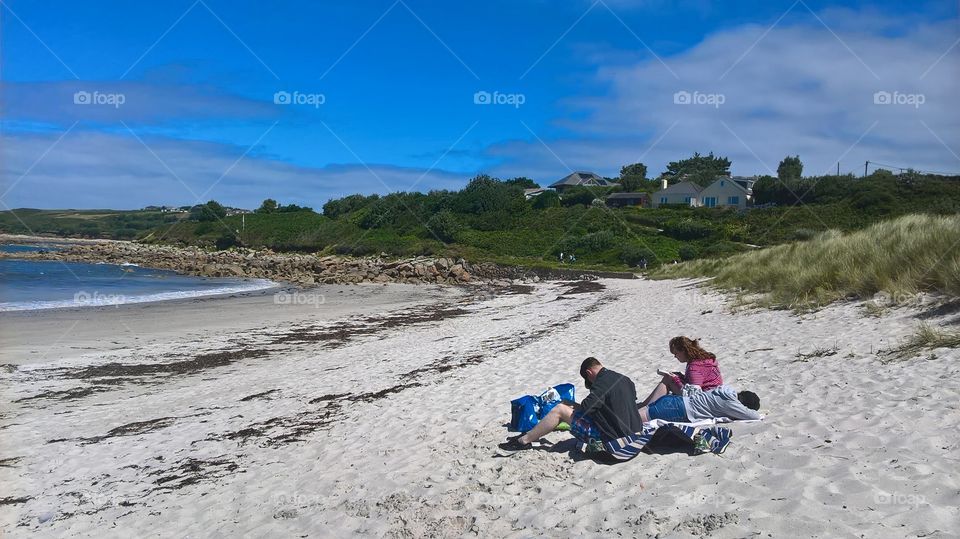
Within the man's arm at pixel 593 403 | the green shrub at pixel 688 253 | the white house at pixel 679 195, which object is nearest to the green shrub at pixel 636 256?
the green shrub at pixel 688 253

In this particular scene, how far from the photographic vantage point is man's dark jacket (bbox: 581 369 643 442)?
17.3ft

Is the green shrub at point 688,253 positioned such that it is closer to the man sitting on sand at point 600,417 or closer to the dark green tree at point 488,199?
the dark green tree at point 488,199

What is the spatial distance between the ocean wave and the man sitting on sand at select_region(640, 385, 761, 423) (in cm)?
2035

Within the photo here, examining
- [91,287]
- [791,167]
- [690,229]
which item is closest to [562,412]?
[91,287]

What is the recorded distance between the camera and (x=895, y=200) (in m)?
44.3

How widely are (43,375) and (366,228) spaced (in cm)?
5586

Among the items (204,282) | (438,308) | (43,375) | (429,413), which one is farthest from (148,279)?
(429,413)

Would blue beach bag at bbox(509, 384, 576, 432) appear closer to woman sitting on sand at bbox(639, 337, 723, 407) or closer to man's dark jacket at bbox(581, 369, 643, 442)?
man's dark jacket at bbox(581, 369, 643, 442)

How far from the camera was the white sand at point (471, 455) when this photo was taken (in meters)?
4.11

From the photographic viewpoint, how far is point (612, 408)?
17.6 ft

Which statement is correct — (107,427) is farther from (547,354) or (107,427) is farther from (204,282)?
(204,282)

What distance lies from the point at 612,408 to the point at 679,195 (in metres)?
64.8

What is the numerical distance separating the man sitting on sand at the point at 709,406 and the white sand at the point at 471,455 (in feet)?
0.64

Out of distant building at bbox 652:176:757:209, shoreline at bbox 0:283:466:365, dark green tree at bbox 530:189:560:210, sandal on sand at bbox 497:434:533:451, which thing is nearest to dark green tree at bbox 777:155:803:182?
distant building at bbox 652:176:757:209
